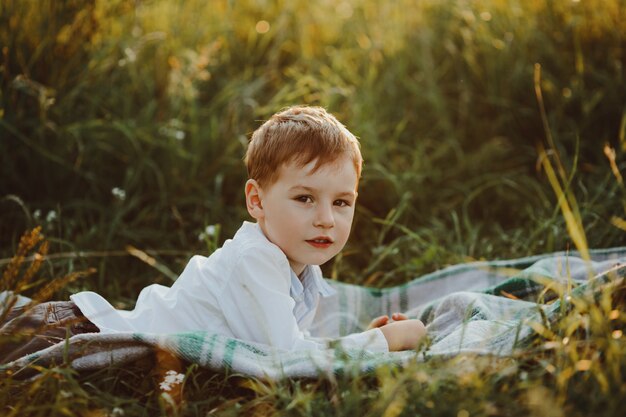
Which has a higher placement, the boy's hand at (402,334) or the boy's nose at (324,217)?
the boy's nose at (324,217)

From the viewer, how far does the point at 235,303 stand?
6.89 feet

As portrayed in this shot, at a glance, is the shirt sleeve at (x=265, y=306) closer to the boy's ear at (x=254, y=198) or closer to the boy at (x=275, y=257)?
the boy at (x=275, y=257)

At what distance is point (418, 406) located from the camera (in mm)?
1586

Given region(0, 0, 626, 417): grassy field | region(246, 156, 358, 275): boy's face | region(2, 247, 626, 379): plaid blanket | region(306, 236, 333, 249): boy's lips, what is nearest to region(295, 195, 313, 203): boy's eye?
region(246, 156, 358, 275): boy's face

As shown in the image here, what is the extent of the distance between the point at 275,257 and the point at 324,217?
0.19 m

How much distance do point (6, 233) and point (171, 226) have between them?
71cm

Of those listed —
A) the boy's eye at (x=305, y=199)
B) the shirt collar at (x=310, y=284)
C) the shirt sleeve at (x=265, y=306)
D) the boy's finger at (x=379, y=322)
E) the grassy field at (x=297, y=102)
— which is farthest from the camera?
the grassy field at (x=297, y=102)

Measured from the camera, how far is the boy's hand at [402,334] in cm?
218

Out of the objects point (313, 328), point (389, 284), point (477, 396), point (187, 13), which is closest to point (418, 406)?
point (477, 396)

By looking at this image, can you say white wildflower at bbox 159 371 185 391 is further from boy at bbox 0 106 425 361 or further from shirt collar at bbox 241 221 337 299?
shirt collar at bbox 241 221 337 299

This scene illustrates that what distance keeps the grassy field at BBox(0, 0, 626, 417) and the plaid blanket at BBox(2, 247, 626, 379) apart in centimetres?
7

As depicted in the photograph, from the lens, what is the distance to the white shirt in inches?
80.0

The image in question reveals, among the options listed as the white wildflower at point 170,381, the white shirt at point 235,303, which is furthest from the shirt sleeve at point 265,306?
the white wildflower at point 170,381

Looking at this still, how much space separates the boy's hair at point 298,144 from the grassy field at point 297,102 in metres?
0.55
